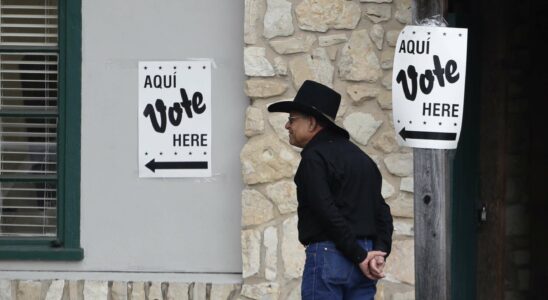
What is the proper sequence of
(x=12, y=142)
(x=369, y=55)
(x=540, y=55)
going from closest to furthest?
(x=369, y=55)
(x=12, y=142)
(x=540, y=55)

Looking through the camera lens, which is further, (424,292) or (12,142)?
(12,142)

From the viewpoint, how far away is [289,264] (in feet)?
30.7

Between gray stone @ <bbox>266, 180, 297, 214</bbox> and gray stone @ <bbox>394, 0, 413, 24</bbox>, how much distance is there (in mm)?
1274

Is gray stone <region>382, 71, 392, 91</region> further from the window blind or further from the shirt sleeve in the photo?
the window blind

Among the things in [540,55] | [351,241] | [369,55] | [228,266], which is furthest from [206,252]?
[540,55]

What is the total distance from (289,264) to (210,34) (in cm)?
163

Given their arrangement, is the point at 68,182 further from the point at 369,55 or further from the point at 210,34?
the point at 369,55

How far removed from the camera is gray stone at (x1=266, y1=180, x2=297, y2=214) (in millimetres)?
9328

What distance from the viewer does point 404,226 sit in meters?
9.31

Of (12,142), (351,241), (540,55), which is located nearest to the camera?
(351,241)

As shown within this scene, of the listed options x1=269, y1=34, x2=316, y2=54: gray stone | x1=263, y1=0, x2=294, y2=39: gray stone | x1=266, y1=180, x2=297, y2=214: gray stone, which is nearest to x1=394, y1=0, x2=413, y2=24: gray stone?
x1=269, y1=34, x2=316, y2=54: gray stone

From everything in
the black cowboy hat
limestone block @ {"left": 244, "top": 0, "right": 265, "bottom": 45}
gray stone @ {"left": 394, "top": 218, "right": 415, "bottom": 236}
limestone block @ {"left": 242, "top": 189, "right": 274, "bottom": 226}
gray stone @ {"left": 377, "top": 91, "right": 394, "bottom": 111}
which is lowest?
gray stone @ {"left": 394, "top": 218, "right": 415, "bottom": 236}

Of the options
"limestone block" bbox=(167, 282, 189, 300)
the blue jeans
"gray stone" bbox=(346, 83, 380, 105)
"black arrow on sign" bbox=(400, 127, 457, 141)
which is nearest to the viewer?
the blue jeans

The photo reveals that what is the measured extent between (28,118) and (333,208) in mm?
3140
